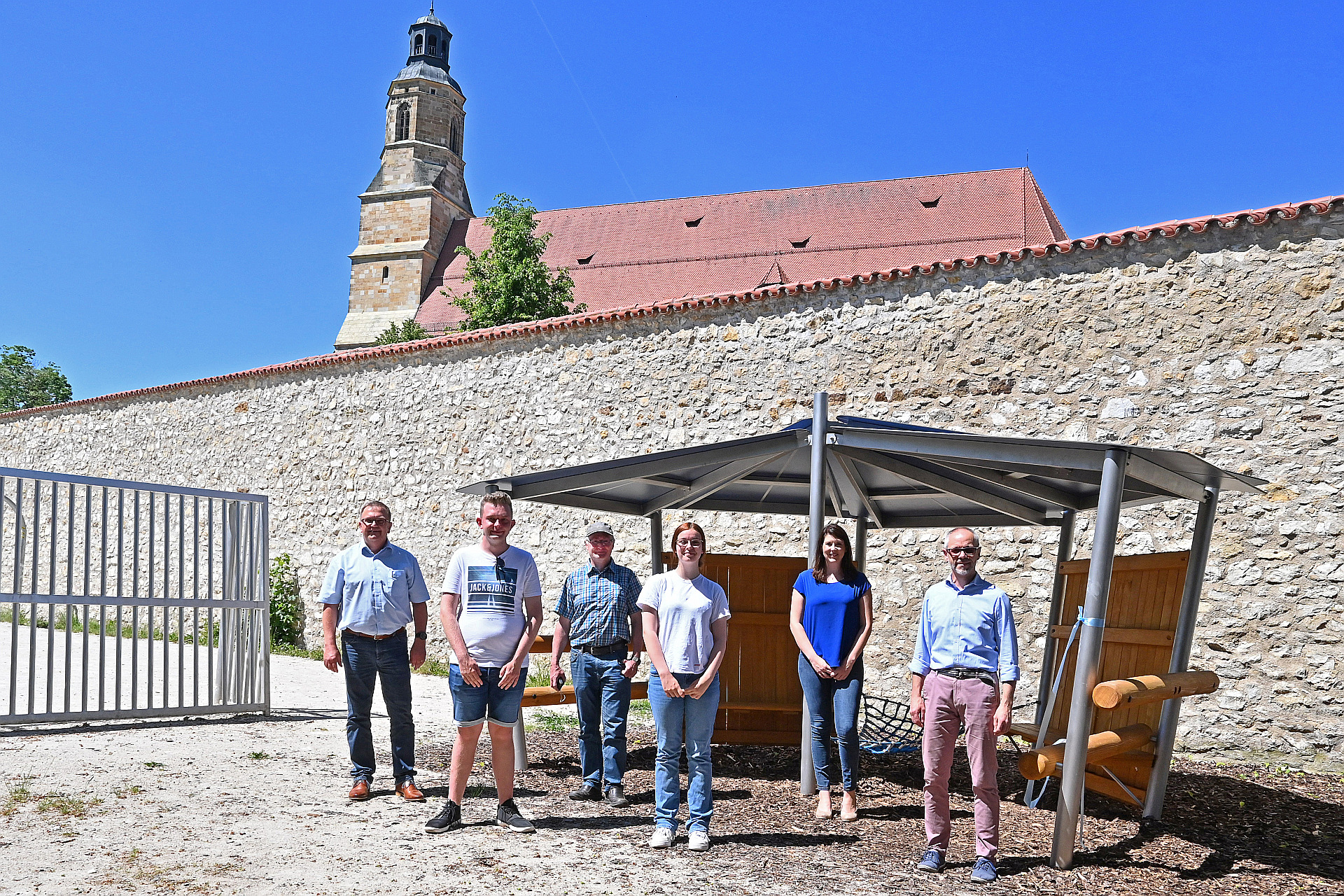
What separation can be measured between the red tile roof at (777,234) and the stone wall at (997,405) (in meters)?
13.2

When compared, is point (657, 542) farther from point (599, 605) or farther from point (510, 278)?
point (510, 278)

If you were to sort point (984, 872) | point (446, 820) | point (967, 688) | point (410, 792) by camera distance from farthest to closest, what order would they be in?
A: point (410, 792), point (446, 820), point (967, 688), point (984, 872)

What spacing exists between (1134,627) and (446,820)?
3.79 m

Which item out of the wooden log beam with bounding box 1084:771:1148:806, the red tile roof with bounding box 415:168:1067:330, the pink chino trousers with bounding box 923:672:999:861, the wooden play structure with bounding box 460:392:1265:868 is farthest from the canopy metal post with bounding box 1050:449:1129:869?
the red tile roof with bounding box 415:168:1067:330

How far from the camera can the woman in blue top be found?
5074 millimetres

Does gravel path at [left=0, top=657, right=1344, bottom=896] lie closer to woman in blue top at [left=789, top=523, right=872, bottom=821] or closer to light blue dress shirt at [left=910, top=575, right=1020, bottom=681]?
woman in blue top at [left=789, top=523, right=872, bottom=821]

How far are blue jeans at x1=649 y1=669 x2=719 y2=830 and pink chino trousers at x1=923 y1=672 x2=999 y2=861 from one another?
0.97 meters

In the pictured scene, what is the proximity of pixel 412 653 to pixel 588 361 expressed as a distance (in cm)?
725

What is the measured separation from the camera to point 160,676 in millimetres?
10930

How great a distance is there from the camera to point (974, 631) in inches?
165

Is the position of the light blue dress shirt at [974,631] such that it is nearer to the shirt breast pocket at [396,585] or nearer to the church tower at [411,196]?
the shirt breast pocket at [396,585]

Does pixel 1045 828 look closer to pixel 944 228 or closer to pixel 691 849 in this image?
pixel 691 849

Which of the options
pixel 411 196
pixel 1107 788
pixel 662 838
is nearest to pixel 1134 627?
pixel 1107 788

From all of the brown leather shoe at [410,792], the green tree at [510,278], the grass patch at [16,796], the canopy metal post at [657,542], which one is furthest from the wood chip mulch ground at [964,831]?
the green tree at [510,278]
